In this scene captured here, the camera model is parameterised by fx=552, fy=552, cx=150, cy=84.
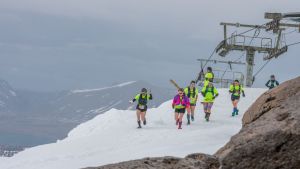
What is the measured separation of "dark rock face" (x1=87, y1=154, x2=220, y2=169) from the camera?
542cm

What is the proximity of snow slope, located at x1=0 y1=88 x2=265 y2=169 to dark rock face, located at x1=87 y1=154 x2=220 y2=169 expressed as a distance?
1003cm

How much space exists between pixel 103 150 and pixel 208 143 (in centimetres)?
479

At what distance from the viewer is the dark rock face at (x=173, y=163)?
5422 mm

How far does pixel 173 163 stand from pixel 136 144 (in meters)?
15.7

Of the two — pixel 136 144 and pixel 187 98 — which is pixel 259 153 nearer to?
pixel 136 144

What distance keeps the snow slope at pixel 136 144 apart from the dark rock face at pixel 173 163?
10.0 m

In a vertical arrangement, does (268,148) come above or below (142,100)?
below

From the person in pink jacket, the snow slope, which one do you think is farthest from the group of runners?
the snow slope

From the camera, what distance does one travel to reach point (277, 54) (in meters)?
44.0

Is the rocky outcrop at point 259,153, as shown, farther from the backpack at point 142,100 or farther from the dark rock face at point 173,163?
the backpack at point 142,100

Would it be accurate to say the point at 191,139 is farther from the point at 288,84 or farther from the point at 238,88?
the point at 288,84

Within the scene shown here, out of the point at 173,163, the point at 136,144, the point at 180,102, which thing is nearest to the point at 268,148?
the point at 173,163

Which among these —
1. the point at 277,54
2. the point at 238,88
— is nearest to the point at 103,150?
the point at 238,88

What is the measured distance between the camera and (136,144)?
2130 centimetres
